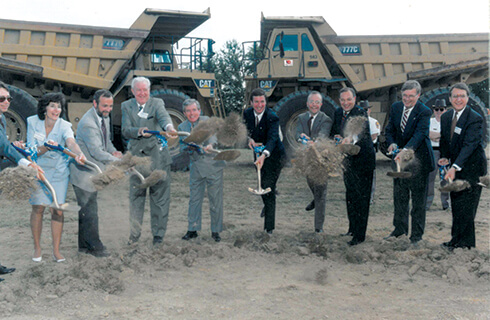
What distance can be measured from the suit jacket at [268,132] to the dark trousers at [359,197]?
90 cm

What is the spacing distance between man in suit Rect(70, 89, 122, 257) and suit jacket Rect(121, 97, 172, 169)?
13.0 inches

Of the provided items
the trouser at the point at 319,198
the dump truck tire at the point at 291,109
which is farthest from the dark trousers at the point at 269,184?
the dump truck tire at the point at 291,109

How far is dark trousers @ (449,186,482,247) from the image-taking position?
16.9ft

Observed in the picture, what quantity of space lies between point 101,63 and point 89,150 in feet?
22.7

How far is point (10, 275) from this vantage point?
449 cm

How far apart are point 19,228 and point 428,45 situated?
10.6 m

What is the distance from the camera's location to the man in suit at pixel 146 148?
5.48 metres

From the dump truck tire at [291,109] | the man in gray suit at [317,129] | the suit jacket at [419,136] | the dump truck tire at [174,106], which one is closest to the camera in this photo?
the suit jacket at [419,136]

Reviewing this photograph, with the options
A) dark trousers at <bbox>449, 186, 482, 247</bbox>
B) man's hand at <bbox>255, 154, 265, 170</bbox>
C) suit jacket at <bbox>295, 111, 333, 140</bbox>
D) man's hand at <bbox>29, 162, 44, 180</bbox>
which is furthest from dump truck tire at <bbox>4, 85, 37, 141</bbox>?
dark trousers at <bbox>449, 186, 482, 247</bbox>

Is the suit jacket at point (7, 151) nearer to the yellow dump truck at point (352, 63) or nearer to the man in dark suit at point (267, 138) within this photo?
the man in dark suit at point (267, 138)

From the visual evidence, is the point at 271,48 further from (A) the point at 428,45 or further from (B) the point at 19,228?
(B) the point at 19,228

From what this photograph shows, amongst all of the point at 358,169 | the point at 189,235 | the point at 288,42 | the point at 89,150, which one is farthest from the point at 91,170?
the point at 288,42

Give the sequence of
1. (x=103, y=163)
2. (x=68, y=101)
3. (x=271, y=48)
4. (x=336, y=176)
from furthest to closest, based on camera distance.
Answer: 1. (x=271, y=48)
2. (x=68, y=101)
3. (x=336, y=176)
4. (x=103, y=163)

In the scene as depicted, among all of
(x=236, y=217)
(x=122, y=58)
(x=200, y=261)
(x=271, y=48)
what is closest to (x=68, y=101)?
(x=122, y=58)
